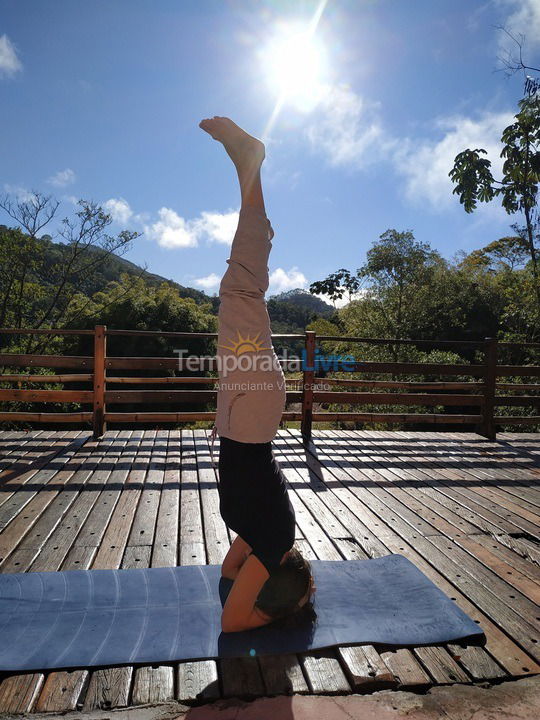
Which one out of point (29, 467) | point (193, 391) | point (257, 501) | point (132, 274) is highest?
point (132, 274)

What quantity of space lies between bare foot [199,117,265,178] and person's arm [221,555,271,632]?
1.24 meters

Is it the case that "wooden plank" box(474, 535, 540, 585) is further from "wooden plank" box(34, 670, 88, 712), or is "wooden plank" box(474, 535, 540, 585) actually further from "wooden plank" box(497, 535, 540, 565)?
"wooden plank" box(34, 670, 88, 712)

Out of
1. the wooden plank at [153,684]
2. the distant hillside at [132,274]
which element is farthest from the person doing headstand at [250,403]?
the distant hillside at [132,274]

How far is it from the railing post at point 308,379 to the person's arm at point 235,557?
2979 mm

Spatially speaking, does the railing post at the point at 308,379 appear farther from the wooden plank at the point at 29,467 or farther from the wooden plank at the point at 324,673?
the wooden plank at the point at 324,673

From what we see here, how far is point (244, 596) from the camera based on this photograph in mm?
1513

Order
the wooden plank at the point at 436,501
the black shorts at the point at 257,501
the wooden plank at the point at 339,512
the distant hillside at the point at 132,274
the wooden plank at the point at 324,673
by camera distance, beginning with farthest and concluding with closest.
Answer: the distant hillside at the point at 132,274, the wooden plank at the point at 436,501, the wooden plank at the point at 339,512, the black shorts at the point at 257,501, the wooden plank at the point at 324,673

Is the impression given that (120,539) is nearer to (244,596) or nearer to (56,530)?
(56,530)

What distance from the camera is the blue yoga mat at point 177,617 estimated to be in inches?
55.9

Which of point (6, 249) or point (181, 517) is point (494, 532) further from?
point (6, 249)

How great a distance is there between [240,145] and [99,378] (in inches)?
136

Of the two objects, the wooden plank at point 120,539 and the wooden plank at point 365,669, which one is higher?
the wooden plank at point 120,539

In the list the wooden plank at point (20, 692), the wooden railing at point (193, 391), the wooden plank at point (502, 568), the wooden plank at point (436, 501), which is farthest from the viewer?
the wooden railing at point (193, 391)

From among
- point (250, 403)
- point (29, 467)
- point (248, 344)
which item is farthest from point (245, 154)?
point (29, 467)
